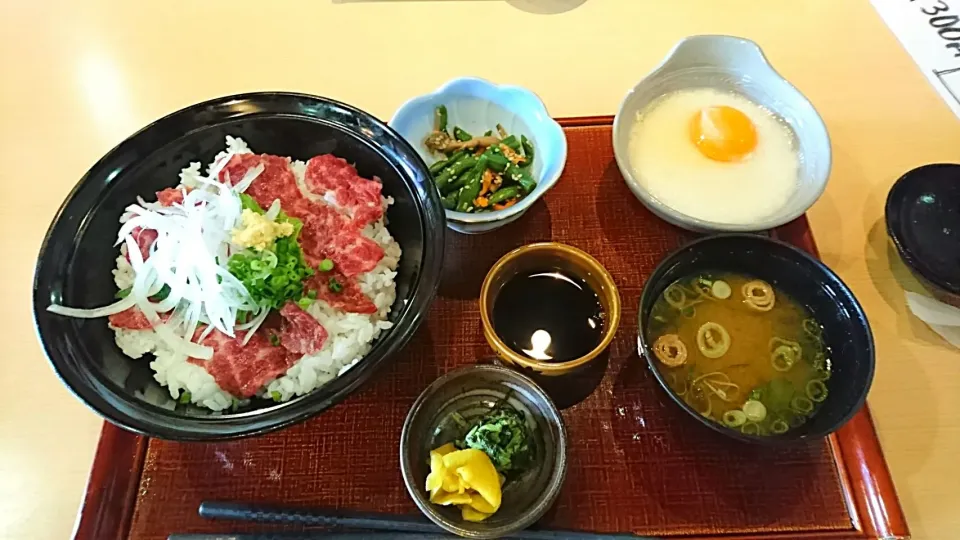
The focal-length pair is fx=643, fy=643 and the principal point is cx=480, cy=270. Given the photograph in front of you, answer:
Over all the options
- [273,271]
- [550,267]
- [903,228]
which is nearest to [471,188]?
[550,267]

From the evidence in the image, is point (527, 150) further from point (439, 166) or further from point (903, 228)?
point (903, 228)

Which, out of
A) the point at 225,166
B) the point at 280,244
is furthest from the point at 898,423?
the point at 225,166

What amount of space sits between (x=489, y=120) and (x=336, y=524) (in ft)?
4.14

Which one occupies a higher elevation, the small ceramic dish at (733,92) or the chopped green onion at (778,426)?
the small ceramic dish at (733,92)

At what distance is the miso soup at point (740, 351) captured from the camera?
5.36 ft

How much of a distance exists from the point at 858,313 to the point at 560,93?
127 cm

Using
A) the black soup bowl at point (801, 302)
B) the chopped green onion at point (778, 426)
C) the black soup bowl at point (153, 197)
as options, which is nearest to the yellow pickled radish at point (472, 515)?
the black soup bowl at point (153, 197)

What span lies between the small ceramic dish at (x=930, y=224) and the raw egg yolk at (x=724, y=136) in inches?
17.8

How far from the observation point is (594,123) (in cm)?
217

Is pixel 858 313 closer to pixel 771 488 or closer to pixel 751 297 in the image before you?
pixel 751 297

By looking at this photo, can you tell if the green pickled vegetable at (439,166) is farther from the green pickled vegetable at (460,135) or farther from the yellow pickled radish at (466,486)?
the yellow pickled radish at (466,486)

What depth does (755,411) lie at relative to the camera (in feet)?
5.36

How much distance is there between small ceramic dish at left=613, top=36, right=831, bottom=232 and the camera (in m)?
1.91

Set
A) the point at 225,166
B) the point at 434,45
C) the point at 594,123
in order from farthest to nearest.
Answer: the point at 434,45 < the point at 594,123 < the point at 225,166
